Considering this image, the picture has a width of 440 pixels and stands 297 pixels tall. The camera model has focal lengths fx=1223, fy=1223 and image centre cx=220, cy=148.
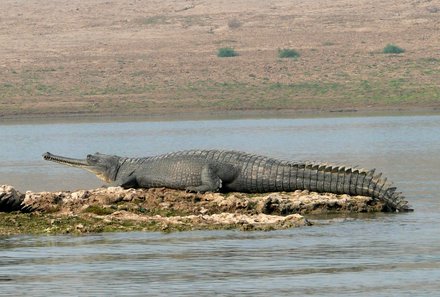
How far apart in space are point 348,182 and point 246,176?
4.43 ft

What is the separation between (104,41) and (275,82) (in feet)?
37.1

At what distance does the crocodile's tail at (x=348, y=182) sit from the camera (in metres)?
14.6

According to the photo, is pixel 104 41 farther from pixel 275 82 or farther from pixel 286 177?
pixel 286 177

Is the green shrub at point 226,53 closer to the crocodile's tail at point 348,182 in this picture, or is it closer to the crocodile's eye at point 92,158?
the crocodile's eye at point 92,158

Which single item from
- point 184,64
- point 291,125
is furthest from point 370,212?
point 184,64

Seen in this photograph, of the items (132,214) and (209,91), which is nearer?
(132,214)

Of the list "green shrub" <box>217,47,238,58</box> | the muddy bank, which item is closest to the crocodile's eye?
the muddy bank

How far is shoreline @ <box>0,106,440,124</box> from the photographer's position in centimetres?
3744

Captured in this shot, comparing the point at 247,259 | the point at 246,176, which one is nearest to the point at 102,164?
the point at 246,176

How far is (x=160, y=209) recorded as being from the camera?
1444 centimetres

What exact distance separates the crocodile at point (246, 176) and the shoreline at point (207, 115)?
21067 mm

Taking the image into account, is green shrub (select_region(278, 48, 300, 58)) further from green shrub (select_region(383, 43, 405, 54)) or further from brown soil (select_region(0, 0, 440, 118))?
green shrub (select_region(383, 43, 405, 54))

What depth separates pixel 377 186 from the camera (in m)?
14.8

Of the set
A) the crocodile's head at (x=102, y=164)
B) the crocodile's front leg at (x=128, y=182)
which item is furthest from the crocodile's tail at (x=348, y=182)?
the crocodile's head at (x=102, y=164)
